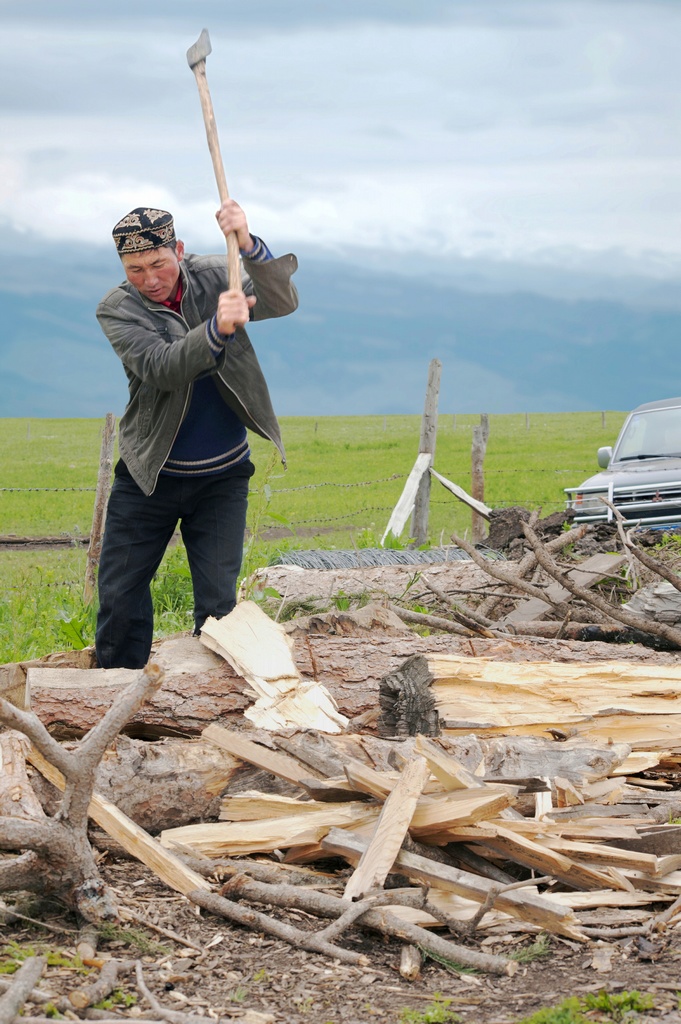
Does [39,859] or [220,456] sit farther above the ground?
[220,456]

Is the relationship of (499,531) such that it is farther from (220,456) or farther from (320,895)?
(320,895)

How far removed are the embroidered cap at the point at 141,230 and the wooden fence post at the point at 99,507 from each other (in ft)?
12.2

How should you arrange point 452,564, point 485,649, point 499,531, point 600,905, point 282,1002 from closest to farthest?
point 282,1002 → point 600,905 → point 485,649 → point 452,564 → point 499,531

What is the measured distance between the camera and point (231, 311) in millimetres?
4137

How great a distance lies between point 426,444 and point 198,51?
25.4 feet

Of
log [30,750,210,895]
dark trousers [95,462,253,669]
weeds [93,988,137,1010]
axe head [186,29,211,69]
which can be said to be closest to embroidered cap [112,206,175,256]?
axe head [186,29,211,69]

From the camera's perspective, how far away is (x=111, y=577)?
505cm

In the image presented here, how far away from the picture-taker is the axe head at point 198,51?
→ 175 inches

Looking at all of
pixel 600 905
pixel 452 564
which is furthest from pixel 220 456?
pixel 452 564

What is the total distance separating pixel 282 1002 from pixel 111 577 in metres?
2.90

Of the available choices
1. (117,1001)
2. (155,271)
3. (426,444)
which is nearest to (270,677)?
(117,1001)

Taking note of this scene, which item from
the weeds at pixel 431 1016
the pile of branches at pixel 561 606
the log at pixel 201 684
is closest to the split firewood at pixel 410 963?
the weeds at pixel 431 1016

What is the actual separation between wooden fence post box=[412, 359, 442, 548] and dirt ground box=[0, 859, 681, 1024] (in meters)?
9.03

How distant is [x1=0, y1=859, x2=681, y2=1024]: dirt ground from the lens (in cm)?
245
